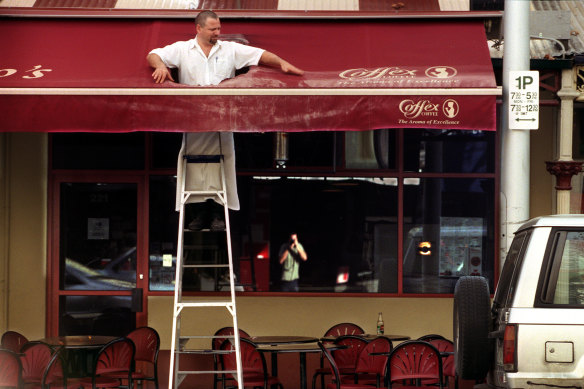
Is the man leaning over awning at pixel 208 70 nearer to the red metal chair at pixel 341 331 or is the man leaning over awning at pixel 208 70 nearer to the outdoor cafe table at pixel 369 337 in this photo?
the outdoor cafe table at pixel 369 337

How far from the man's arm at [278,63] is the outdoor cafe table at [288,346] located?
2754mm

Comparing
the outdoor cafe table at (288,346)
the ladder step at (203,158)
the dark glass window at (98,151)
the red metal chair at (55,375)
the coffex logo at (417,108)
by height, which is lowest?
the red metal chair at (55,375)

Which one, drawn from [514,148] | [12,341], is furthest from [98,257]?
[514,148]

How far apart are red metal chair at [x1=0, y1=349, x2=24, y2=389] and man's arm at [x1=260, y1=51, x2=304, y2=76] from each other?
11.9 ft

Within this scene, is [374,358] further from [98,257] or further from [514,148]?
[98,257]

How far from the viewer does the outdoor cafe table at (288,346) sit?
402 inches

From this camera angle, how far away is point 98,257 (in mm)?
11938

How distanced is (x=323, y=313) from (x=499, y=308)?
443 cm

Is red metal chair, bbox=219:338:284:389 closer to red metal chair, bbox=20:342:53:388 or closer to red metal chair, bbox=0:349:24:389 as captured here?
red metal chair, bbox=20:342:53:388

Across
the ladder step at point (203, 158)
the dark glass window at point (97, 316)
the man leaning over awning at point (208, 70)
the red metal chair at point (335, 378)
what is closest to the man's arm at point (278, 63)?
the man leaning over awning at point (208, 70)

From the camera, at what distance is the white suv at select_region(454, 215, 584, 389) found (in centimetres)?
672

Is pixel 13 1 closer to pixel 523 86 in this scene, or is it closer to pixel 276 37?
pixel 276 37

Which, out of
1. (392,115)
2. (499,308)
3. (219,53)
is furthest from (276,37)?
(499,308)

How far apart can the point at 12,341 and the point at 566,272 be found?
6071 mm
